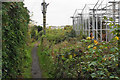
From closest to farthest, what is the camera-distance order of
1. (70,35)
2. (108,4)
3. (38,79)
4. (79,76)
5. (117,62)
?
(117,62), (79,76), (38,79), (108,4), (70,35)

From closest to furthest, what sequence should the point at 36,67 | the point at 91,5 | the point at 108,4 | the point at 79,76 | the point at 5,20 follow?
the point at 5,20, the point at 79,76, the point at 36,67, the point at 108,4, the point at 91,5

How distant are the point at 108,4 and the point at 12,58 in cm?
731

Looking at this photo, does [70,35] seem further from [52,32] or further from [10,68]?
[10,68]

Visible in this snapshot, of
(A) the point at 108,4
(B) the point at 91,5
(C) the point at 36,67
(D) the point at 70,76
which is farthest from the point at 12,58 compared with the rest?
(B) the point at 91,5

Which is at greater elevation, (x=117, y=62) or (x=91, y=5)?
(x=91, y=5)

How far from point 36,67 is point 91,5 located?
271 inches

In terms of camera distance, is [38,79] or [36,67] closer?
[38,79]

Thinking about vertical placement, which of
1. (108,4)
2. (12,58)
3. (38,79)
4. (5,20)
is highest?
(108,4)

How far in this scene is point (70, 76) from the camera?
15.6 ft

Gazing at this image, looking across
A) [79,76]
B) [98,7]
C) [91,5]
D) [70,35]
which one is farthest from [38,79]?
[70,35]

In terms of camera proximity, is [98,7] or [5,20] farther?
[98,7]

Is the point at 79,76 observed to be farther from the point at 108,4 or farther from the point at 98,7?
the point at 98,7

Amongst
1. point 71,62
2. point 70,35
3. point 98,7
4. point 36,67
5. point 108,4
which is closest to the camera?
point 71,62

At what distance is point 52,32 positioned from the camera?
19.2 m
